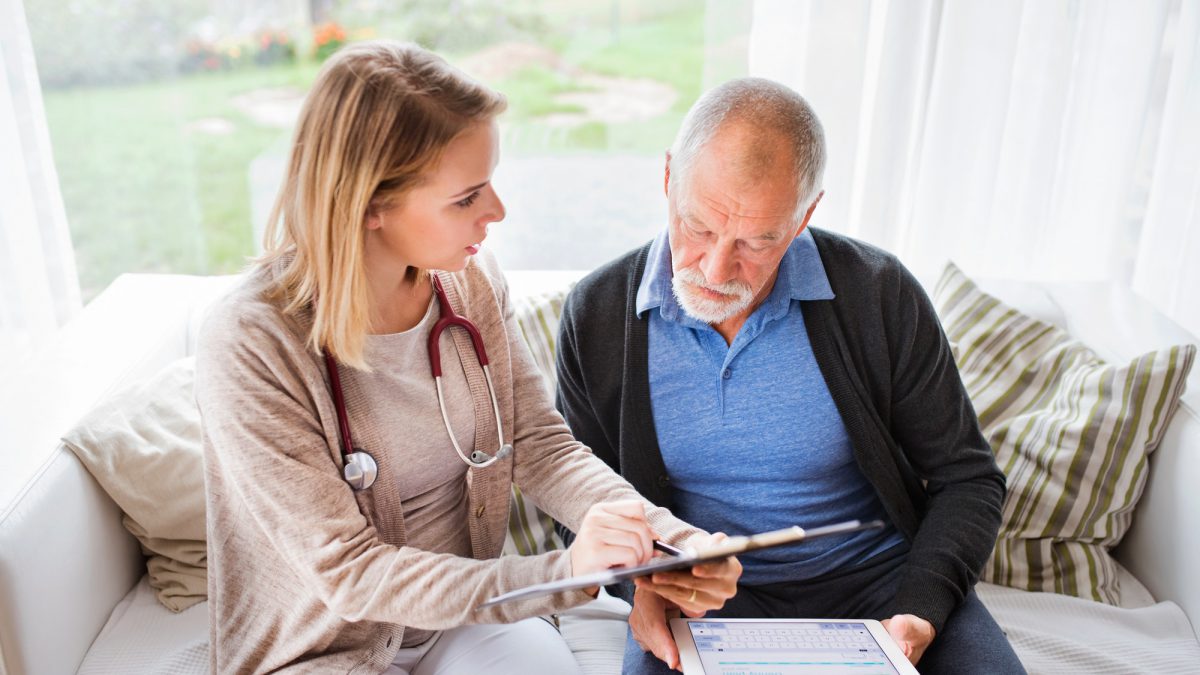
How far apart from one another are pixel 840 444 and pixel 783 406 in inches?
4.5

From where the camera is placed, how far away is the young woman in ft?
4.04

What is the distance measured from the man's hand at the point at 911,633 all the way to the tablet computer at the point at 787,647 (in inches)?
2.7

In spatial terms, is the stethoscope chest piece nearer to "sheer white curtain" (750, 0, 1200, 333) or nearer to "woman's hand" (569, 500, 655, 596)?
"woman's hand" (569, 500, 655, 596)

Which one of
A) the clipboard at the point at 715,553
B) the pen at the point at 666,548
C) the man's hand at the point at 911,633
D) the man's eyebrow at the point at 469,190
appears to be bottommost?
the man's hand at the point at 911,633

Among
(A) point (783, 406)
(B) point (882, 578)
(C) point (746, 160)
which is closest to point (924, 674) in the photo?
(B) point (882, 578)

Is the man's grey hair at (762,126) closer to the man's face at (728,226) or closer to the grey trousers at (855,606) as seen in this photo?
the man's face at (728,226)

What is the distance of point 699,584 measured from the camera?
4.13ft

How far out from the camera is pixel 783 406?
1.55 m

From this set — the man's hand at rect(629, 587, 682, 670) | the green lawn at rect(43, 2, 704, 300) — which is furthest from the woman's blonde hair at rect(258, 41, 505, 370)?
the green lawn at rect(43, 2, 704, 300)

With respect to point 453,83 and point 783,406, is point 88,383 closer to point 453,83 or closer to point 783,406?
point 453,83

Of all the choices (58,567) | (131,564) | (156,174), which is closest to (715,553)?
(58,567)

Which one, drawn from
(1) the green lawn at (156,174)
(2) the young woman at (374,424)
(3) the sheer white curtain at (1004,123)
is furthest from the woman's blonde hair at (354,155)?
(1) the green lawn at (156,174)

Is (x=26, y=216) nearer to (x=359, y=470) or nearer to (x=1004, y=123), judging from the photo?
(x=359, y=470)

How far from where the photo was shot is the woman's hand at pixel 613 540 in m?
1.24
